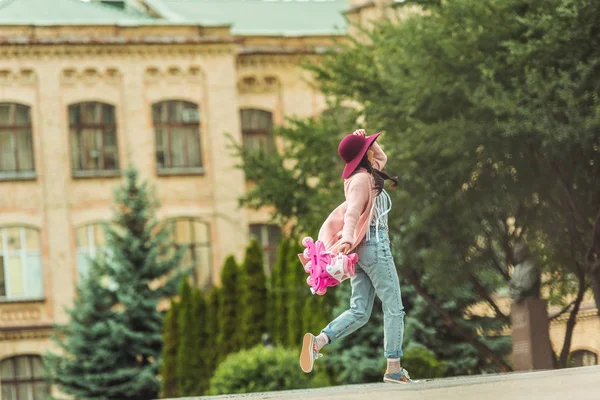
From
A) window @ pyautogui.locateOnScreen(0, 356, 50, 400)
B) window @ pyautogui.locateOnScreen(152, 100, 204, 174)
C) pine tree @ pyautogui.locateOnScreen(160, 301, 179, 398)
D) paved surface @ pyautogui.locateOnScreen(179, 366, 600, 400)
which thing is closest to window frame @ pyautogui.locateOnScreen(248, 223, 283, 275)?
window @ pyautogui.locateOnScreen(152, 100, 204, 174)

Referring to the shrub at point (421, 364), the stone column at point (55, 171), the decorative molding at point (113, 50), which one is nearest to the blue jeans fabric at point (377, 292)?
A: the shrub at point (421, 364)

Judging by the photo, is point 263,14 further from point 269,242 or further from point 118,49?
point 269,242

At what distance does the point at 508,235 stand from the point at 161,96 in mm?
21234

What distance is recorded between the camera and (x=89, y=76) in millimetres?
42219

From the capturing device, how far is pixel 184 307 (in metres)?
36.6

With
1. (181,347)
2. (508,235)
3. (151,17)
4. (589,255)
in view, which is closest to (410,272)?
(508,235)

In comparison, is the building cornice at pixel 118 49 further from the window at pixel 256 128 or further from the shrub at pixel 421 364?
the shrub at pixel 421 364

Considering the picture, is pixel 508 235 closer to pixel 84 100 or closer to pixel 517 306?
pixel 517 306

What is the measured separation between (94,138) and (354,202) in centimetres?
3239

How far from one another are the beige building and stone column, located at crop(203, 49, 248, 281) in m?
0.03

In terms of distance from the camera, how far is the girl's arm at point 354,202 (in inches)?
417

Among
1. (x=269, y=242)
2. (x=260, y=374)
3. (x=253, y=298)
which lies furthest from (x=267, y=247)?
(x=260, y=374)

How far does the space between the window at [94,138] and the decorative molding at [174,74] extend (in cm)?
147

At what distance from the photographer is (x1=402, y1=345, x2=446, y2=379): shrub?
2686 centimetres
